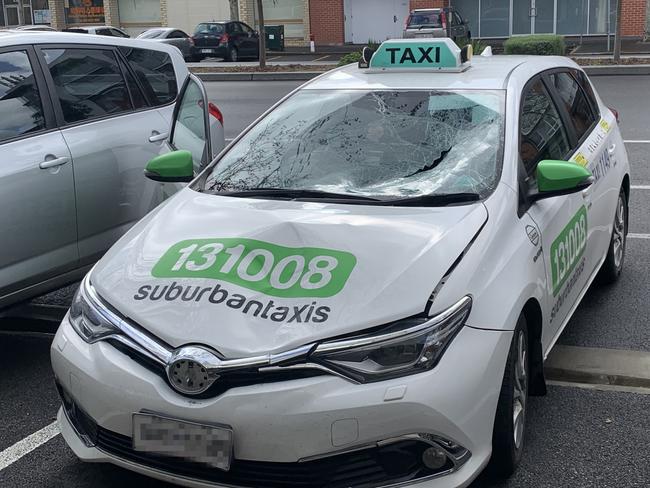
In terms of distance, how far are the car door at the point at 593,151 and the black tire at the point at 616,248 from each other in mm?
265

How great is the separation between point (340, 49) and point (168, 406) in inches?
1285

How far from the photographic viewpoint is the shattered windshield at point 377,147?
394 centimetres

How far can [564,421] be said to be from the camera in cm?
400

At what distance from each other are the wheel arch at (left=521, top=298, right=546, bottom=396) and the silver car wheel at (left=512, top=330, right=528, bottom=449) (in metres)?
0.10

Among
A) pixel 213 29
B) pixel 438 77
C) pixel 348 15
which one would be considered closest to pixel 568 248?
pixel 438 77

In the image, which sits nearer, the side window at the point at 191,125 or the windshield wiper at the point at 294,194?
the windshield wiper at the point at 294,194

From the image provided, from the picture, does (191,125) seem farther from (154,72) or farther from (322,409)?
(322,409)

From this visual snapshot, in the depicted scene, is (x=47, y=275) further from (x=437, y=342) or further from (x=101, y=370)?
(x=437, y=342)

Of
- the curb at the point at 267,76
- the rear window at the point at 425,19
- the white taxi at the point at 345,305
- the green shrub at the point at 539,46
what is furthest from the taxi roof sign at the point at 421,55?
the rear window at the point at 425,19

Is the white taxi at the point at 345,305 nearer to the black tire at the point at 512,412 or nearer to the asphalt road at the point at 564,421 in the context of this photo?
the black tire at the point at 512,412

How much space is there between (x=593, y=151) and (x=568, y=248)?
100cm

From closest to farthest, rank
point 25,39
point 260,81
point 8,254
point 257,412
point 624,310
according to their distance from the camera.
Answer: point 257,412 < point 8,254 < point 25,39 < point 624,310 < point 260,81

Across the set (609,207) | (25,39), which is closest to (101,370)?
(25,39)

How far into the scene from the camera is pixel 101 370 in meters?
3.15
